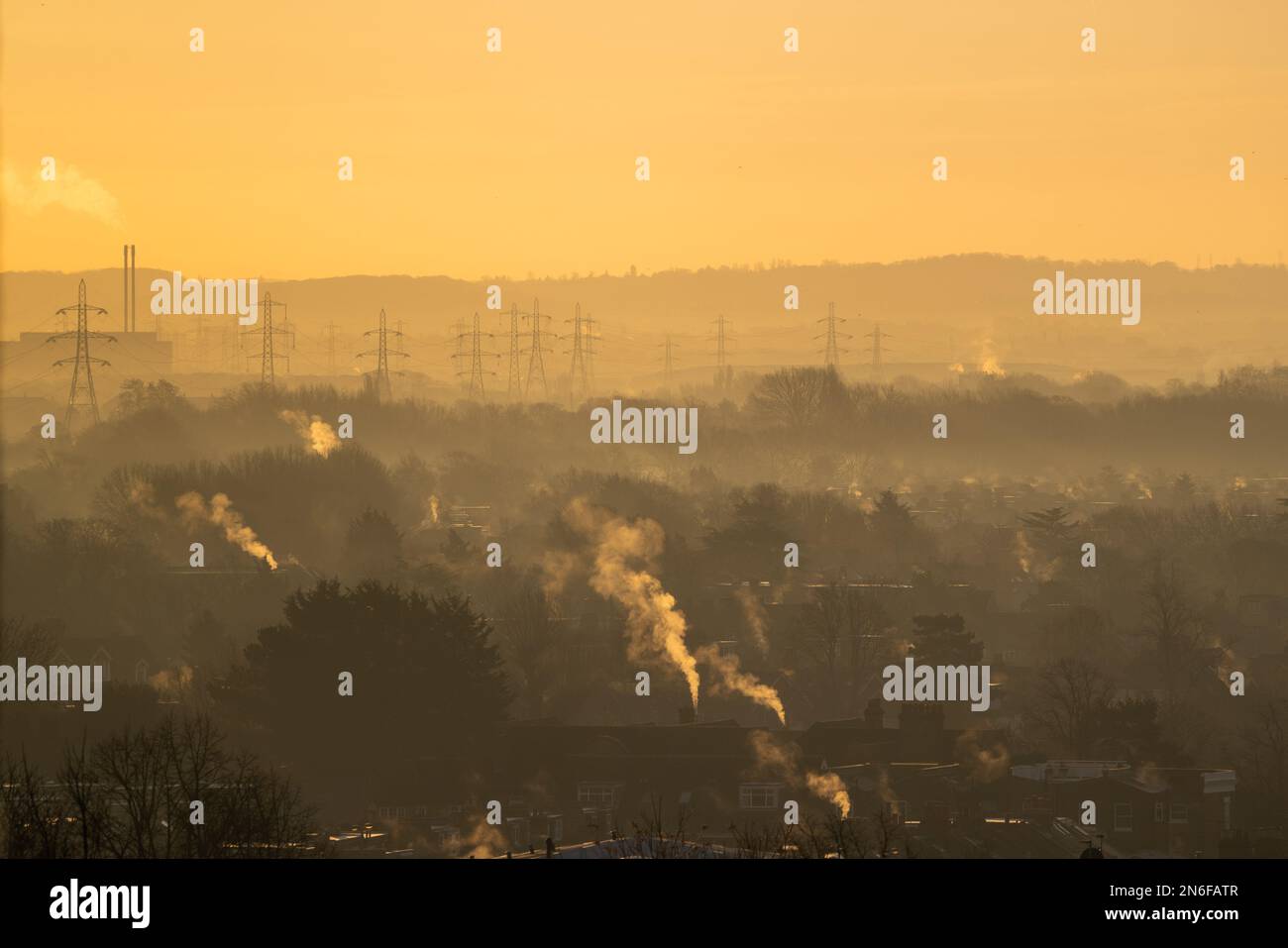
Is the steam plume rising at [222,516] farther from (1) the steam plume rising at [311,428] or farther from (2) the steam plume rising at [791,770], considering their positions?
(2) the steam plume rising at [791,770]

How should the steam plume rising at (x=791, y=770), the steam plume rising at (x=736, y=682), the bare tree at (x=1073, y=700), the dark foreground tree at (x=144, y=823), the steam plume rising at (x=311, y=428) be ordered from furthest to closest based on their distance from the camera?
the steam plume rising at (x=311, y=428) < the steam plume rising at (x=736, y=682) < the bare tree at (x=1073, y=700) < the steam plume rising at (x=791, y=770) < the dark foreground tree at (x=144, y=823)

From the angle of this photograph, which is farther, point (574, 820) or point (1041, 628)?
point (1041, 628)

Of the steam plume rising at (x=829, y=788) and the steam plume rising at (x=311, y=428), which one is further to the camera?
the steam plume rising at (x=311, y=428)

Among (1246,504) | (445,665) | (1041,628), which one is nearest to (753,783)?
(445,665)

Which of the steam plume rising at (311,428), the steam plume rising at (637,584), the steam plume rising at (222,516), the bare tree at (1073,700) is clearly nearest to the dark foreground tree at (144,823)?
the bare tree at (1073,700)

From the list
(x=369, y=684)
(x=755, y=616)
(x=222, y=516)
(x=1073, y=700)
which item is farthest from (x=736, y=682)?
(x=222, y=516)
